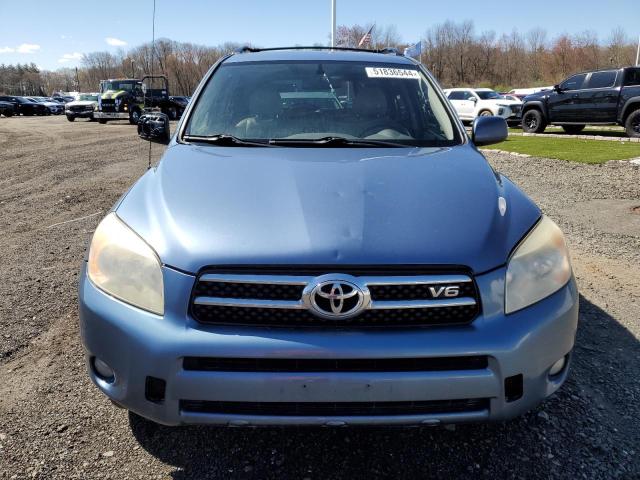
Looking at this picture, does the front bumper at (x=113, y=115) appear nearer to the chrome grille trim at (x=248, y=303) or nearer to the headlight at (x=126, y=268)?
the headlight at (x=126, y=268)

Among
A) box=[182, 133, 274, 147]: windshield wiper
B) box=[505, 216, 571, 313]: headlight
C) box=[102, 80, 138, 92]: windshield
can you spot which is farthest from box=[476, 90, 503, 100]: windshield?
box=[505, 216, 571, 313]: headlight

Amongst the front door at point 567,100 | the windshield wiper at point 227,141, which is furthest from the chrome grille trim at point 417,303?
the front door at point 567,100

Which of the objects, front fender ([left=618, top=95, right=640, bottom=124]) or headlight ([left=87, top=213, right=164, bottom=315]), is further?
front fender ([left=618, top=95, right=640, bottom=124])

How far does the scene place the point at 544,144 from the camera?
45.8 ft

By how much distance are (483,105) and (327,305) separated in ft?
74.6

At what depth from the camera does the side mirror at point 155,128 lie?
3348 millimetres

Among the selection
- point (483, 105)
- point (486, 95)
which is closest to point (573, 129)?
point (483, 105)

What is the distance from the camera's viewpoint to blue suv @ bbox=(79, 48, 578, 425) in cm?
172

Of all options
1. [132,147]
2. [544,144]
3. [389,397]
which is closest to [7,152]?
[132,147]

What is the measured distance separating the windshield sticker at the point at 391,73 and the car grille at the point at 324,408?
2.23 m

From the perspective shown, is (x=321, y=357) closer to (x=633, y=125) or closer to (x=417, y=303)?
(x=417, y=303)

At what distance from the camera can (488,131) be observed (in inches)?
127

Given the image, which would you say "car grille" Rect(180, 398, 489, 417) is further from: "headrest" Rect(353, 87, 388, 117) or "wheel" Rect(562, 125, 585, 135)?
"wheel" Rect(562, 125, 585, 135)

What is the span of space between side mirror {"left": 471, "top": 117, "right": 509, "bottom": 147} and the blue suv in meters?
1.14
